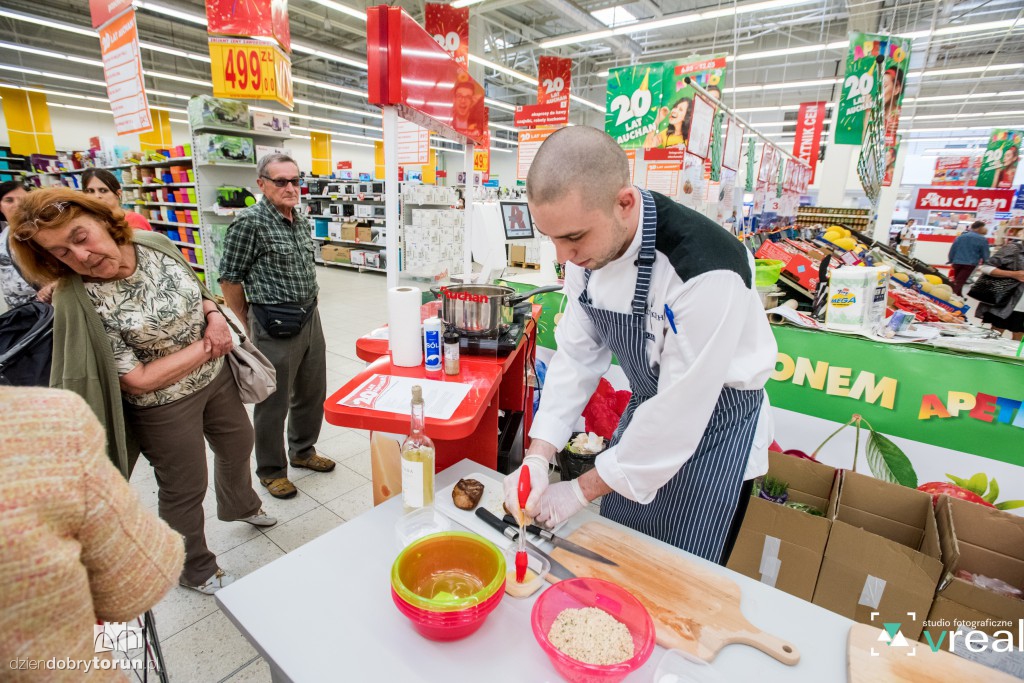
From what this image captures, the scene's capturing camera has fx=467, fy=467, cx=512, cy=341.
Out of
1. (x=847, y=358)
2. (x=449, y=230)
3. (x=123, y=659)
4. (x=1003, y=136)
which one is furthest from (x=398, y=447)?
(x=1003, y=136)

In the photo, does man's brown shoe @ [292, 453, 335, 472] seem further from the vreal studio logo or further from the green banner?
the vreal studio logo

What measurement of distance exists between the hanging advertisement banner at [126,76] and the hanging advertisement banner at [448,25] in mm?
3288

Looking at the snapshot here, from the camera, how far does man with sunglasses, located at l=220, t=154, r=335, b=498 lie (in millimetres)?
2533

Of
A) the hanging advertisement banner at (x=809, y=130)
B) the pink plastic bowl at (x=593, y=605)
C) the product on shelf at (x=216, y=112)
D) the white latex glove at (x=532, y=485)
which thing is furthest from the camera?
the hanging advertisement banner at (x=809, y=130)

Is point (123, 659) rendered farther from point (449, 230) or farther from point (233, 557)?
point (449, 230)

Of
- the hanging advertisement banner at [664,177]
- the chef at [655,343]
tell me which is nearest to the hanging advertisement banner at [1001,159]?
the hanging advertisement banner at [664,177]

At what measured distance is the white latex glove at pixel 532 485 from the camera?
1171 millimetres

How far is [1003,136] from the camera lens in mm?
10445

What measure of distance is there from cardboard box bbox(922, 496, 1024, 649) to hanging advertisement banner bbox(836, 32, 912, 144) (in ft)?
17.3

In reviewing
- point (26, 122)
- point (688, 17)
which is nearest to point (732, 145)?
point (688, 17)

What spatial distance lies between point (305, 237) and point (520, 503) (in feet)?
7.66

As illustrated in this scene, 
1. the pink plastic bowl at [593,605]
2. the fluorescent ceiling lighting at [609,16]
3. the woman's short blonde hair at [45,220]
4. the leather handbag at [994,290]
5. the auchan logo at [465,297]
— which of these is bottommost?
the pink plastic bowl at [593,605]

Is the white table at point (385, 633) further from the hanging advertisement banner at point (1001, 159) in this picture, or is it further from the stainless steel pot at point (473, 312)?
the hanging advertisement banner at point (1001, 159)

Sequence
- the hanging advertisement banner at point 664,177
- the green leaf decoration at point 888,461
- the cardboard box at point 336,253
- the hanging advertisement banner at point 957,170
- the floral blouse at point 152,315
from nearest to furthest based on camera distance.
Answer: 1. the floral blouse at point 152,315
2. the green leaf decoration at point 888,461
3. the hanging advertisement banner at point 664,177
4. the cardboard box at point 336,253
5. the hanging advertisement banner at point 957,170
